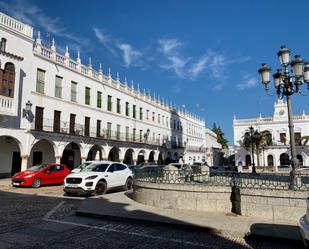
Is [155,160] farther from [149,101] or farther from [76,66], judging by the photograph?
[76,66]

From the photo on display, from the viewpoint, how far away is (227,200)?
9.01 m

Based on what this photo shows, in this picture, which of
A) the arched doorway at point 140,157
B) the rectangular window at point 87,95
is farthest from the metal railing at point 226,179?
the arched doorway at point 140,157

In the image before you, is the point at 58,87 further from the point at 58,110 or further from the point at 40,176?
the point at 40,176

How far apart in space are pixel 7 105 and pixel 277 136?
173ft

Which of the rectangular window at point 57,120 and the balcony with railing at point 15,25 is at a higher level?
the balcony with railing at point 15,25

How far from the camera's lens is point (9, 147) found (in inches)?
1008

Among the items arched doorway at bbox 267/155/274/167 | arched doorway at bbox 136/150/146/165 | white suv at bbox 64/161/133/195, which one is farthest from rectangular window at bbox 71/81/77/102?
arched doorway at bbox 267/155/274/167

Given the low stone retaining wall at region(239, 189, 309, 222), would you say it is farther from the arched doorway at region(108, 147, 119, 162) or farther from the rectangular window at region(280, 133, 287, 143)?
the rectangular window at region(280, 133, 287, 143)

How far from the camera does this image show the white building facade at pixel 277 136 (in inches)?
2176

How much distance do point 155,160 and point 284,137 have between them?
92.9 ft

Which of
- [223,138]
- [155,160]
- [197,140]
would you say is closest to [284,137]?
[197,140]

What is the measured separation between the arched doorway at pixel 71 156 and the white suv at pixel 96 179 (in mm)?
17193

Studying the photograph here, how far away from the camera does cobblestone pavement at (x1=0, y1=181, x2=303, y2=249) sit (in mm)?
6098

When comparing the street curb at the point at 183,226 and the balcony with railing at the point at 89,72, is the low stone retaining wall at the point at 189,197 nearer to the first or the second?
the street curb at the point at 183,226
